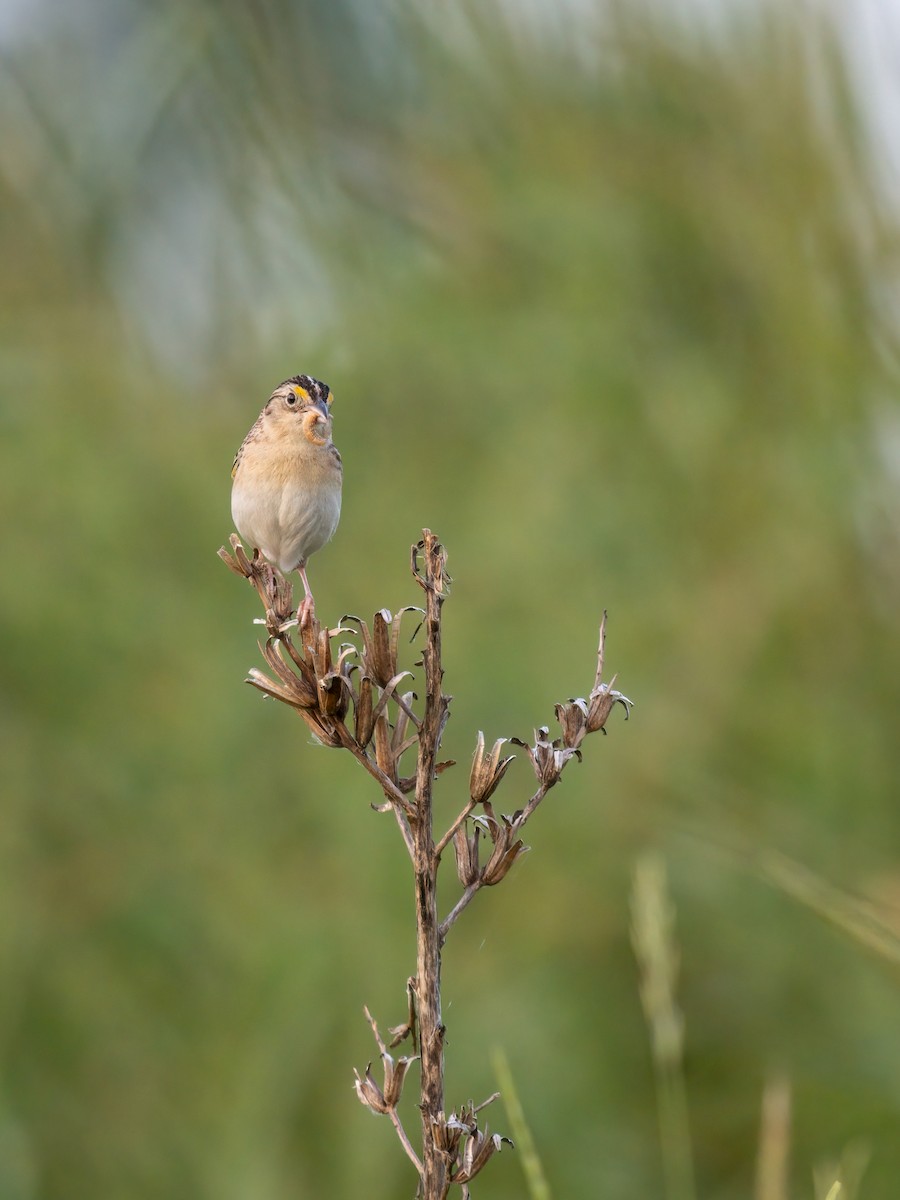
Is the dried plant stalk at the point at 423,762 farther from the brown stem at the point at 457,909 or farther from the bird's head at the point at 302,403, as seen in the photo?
the bird's head at the point at 302,403

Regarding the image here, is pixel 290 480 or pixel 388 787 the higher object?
pixel 290 480

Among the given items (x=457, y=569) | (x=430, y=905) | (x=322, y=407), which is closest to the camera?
(x=430, y=905)

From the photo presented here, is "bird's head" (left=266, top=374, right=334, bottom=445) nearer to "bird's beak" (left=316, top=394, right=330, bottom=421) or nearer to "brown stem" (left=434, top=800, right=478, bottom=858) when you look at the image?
"bird's beak" (left=316, top=394, right=330, bottom=421)

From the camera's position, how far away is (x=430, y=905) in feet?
3.43

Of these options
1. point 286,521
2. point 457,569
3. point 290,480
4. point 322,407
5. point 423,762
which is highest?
point 457,569

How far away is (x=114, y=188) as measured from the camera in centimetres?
404

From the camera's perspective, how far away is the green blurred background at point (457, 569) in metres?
3.34

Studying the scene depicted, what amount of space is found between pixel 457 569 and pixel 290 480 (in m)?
1.58

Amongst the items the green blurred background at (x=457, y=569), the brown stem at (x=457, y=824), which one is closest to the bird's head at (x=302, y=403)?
the green blurred background at (x=457, y=569)

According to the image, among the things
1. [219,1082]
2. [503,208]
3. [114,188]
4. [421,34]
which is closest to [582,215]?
[503,208]

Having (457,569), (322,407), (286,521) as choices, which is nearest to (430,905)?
(286,521)

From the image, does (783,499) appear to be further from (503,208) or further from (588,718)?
(588,718)

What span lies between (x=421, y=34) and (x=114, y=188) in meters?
1.01

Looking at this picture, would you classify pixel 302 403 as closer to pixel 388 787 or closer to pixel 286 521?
pixel 286 521
